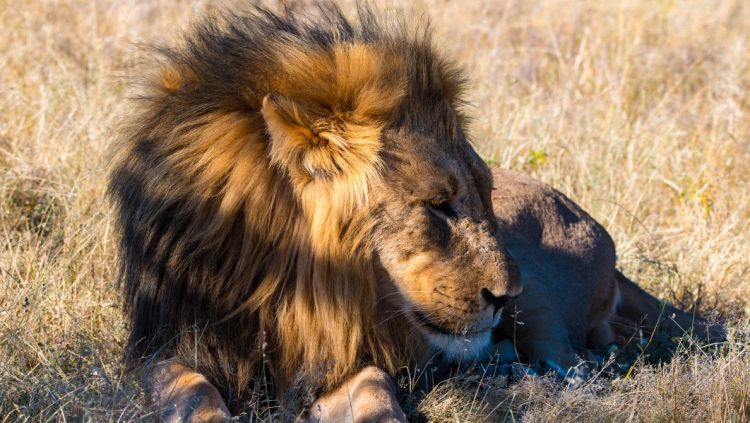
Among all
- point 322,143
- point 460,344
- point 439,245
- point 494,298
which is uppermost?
point 322,143

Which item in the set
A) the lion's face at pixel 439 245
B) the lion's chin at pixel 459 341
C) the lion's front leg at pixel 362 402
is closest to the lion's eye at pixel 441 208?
the lion's face at pixel 439 245

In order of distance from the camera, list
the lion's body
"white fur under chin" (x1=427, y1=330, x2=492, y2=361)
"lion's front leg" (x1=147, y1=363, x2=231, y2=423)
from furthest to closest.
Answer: the lion's body, "white fur under chin" (x1=427, y1=330, x2=492, y2=361), "lion's front leg" (x1=147, y1=363, x2=231, y2=423)

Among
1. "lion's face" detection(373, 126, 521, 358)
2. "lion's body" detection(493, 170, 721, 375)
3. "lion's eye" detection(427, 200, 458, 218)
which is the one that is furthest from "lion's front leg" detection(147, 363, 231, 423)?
"lion's body" detection(493, 170, 721, 375)

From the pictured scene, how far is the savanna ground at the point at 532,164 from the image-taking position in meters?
3.25

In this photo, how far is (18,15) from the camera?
6.75m

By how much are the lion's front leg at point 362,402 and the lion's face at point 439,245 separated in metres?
0.21

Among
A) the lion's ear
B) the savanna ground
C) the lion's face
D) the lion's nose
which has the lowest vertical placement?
the savanna ground

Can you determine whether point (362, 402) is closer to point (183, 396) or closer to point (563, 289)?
point (183, 396)

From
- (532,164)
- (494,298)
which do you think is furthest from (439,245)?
(532,164)

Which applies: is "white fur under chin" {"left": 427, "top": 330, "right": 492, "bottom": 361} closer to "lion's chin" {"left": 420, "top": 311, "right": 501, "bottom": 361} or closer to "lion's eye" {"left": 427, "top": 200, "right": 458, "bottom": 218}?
"lion's chin" {"left": 420, "top": 311, "right": 501, "bottom": 361}

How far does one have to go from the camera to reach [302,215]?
300 centimetres

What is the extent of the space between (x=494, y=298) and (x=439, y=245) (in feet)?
0.83

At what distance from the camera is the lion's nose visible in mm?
3062

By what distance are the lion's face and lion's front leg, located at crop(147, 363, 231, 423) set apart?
62 cm
